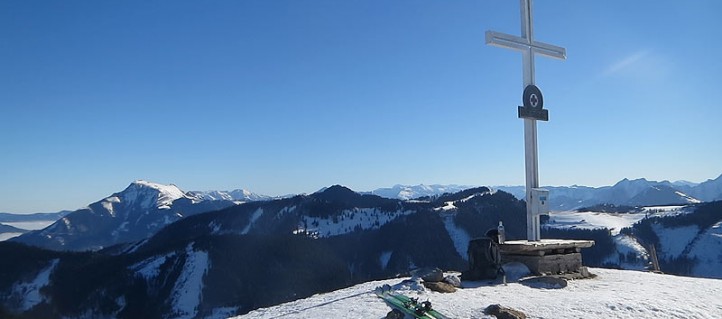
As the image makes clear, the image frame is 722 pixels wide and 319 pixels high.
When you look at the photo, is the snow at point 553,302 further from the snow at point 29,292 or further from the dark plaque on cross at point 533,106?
the snow at point 29,292

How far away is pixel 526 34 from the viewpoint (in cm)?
1936

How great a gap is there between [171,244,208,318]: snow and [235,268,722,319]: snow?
168253mm

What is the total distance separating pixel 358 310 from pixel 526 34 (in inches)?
500

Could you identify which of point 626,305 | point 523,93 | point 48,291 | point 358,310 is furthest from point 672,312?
point 48,291

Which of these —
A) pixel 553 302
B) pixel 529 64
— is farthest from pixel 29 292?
pixel 553 302

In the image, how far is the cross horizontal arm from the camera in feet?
59.2

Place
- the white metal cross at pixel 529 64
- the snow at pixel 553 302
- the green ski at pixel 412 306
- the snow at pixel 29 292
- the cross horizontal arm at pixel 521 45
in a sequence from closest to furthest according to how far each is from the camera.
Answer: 1. the green ski at pixel 412 306
2. the snow at pixel 553 302
3. the cross horizontal arm at pixel 521 45
4. the white metal cross at pixel 529 64
5. the snow at pixel 29 292

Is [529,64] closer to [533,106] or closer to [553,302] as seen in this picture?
[533,106]

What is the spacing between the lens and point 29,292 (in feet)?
609

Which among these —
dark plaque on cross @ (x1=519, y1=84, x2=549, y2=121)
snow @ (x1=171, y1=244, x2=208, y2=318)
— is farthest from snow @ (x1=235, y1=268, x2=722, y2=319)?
snow @ (x1=171, y1=244, x2=208, y2=318)

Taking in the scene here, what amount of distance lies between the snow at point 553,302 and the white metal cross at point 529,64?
3385 mm

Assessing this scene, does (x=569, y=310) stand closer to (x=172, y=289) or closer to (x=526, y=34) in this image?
(x=526, y=34)

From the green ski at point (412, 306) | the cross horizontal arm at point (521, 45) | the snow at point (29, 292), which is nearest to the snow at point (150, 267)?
the snow at point (29, 292)

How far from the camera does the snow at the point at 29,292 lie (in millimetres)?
176875
